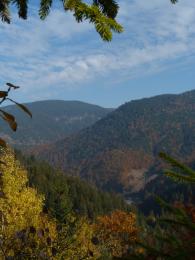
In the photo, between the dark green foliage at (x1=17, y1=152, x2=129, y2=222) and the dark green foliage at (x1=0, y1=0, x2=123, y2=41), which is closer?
the dark green foliage at (x1=0, y1=0, x2=123, y2=41)

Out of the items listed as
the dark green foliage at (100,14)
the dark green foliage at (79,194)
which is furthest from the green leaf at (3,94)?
the dark green foliage at (79,194)

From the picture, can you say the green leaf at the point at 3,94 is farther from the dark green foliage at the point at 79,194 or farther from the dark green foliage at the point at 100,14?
the dark green foliage at the point at 79,194

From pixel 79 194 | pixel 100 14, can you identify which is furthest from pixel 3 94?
pixel 79 194

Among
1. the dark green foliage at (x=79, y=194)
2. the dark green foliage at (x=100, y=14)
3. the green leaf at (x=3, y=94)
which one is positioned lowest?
the dark green foliage at (x=79, y=194)

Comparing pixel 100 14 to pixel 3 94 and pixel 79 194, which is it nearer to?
pixel 3 94

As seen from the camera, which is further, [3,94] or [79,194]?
[79,194]

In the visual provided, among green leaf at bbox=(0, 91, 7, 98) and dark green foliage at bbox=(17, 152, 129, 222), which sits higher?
green leaf at bbox=(0, 91, 7, 98)

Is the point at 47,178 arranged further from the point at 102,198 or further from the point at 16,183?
the point at 16,183

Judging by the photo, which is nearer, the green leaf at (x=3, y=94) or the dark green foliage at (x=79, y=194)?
the green leaf at (x=3, y=94)

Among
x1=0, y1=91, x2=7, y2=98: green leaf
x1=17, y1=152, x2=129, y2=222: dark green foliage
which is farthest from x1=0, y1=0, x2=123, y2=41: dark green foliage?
x1=17, y1=152, x2=129, y2=222: dark green foliage

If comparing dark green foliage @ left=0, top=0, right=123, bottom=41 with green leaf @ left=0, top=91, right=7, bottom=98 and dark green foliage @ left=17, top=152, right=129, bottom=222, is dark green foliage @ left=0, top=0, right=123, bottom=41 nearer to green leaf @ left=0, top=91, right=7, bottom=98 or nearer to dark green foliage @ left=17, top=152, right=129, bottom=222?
green leaf @ left=0, top=91, right=7, bottom=98

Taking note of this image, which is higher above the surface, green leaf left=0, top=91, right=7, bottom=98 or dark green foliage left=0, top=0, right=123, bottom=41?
dark green foliage left=0, top=0, right=123, bottom=41

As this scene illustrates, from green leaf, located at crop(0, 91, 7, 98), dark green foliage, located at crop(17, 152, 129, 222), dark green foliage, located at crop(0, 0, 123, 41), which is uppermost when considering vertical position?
dark green foliage, located at crop(0, 0, 123, 41)

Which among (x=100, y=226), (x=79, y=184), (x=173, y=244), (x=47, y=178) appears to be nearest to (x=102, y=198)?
(x=79, y=184)
